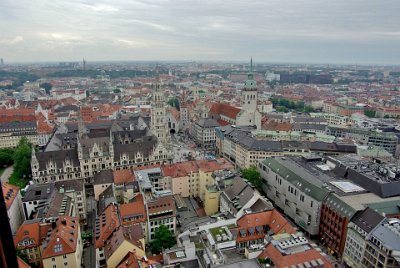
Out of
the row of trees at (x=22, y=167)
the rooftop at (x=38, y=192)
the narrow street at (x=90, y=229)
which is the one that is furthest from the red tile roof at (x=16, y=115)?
the rooftop at (x=38, y=192)

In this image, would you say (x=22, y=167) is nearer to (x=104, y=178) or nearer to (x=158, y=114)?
(x=104, y=178)

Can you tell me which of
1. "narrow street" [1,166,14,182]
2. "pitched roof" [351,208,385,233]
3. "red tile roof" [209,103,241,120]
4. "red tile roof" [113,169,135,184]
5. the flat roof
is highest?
"red tile roof" [209,103,241,120]

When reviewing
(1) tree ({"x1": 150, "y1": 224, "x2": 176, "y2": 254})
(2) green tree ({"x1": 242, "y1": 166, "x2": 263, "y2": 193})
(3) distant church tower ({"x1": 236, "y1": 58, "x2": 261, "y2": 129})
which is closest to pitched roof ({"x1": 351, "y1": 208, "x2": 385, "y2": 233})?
(2) green tree ({"x1": 242, "y1": 166, "x2": 263, "y2": 193})

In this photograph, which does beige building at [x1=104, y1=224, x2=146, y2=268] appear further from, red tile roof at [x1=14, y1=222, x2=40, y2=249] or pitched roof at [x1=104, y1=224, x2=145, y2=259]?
red tile roof at [x1=14, y1=222, x2=40, y2=249]

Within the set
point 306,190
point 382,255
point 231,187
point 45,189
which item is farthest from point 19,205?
point 382,255

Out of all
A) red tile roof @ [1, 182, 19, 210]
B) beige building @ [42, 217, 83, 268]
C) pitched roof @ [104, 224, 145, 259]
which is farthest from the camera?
red tile roof @ [1, 182, 19, 210]

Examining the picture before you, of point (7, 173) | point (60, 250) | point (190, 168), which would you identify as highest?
point (190, 168)

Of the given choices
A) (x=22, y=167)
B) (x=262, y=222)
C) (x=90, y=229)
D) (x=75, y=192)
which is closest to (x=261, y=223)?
(x=262, y=222)
